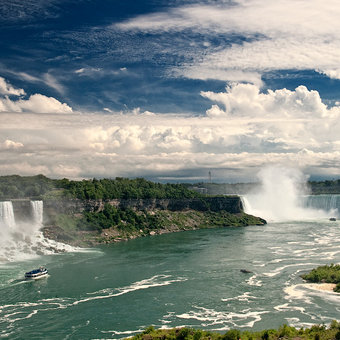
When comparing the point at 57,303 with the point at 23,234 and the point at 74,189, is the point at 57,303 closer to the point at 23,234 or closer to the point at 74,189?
the point at 23,234

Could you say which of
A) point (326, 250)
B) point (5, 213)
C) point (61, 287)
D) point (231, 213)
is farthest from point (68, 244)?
point (231, 213)

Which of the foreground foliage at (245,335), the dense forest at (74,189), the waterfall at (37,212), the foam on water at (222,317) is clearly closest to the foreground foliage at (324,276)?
the foam on water at (222,317)

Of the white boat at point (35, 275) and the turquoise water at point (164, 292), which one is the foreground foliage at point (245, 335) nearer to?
the turquoise water at point (164, 292)

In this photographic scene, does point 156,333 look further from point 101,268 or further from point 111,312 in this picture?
point 101,268

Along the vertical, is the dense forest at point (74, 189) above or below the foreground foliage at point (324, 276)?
above

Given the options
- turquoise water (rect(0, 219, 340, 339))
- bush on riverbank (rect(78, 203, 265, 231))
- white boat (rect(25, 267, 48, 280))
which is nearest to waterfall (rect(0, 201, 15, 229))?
turquoise water (rect(0, 219, 340, 339))

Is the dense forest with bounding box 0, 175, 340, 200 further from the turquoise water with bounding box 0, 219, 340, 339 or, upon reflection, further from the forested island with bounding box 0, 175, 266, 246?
the turquoise water with bounding box 0, 219, 340, 339

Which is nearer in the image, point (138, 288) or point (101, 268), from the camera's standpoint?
point (138, 288)
